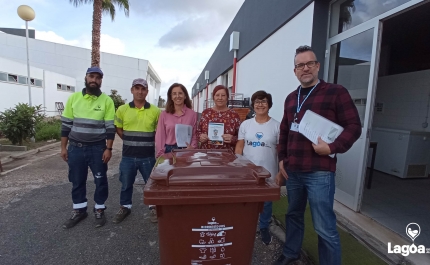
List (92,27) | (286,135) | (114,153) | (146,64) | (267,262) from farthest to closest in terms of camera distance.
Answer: (146,64) < (92,27) < (114,153) < (267,262) < (286,135)

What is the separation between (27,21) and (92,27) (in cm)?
252

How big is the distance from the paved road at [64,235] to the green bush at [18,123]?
3489 mm

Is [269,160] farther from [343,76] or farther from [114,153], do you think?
[114,153]

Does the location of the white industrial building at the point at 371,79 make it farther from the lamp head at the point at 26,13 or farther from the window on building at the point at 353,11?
the lamp head at the point at 26,13

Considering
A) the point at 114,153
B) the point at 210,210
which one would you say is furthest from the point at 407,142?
the point at 114,153

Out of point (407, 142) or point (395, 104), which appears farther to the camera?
point (395, 104)

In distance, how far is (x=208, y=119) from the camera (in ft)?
8.57

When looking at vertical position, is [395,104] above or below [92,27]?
below

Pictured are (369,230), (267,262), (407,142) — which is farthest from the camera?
(407,142)

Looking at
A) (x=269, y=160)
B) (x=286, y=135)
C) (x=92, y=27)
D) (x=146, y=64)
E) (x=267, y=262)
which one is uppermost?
(x=146, y=64)

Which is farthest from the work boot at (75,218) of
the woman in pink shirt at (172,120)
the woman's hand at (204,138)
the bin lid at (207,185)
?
the bin lid at (207,185)

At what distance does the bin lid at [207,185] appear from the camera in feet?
4.41

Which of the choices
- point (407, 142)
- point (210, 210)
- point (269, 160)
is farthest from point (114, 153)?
point (407, 142)

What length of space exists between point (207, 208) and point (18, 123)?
301 inches
